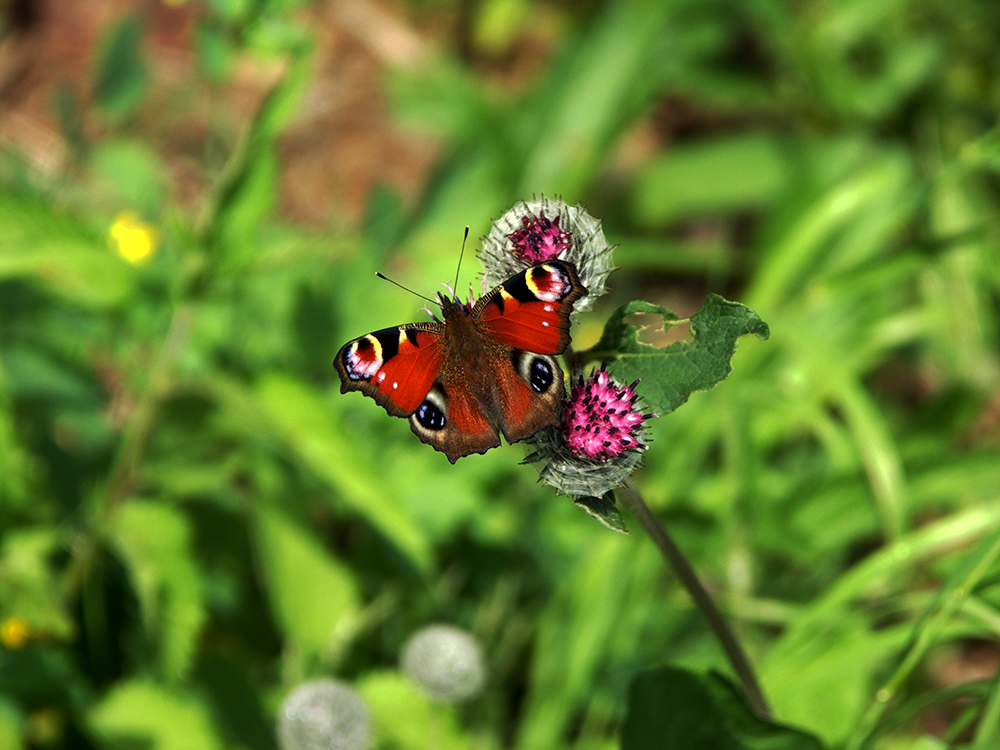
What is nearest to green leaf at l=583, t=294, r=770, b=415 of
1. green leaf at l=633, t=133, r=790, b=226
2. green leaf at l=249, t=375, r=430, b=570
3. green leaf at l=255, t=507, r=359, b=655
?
green leaf at l=249, t=375, r=430, b=570

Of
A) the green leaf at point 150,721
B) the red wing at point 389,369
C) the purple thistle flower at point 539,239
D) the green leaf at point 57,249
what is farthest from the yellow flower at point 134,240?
the purple thistle flower at point 539,239

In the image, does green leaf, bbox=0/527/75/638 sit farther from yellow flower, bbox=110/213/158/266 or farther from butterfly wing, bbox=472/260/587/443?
butterfly wing, bbox=472/260/587/443

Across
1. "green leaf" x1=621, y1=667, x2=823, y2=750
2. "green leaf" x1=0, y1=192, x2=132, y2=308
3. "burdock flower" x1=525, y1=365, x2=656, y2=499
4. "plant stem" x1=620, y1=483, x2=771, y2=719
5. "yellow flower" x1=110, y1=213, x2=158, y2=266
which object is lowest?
"green leaf" x1=621, y1=667, x2=823, y2=750

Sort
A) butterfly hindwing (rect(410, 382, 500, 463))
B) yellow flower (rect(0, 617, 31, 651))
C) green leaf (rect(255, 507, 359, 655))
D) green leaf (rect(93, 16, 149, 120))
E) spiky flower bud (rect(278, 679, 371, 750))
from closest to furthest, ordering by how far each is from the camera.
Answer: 1. butterfly hindwing (rect(410, 382, 500, 463))
2. spiky flower bud (rect(278, 679, 371, 750))
3. yellow flower (rect(0, 617, 31, 651))
4. green leaf (rect(255, 507, 359, 655))
5. green leaf (rect(93, 16, 149, 120))

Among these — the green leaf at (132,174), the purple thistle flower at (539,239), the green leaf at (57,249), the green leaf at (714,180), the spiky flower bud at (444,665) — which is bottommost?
the spiky flower bud at (444,665)

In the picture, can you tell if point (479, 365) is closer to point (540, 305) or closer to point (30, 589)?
point (540, 305)

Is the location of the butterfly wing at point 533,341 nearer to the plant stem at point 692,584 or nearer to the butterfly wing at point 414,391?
the butterfly wing at point 414,391

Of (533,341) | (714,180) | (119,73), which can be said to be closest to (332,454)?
(533,341)

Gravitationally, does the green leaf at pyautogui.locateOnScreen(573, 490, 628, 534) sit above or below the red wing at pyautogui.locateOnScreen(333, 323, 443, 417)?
below
